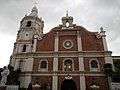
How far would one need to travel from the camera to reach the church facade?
2881cm

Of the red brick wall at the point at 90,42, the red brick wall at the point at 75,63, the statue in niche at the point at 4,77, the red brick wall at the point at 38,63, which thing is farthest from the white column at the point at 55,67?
the statue in niche at the point at 4,77

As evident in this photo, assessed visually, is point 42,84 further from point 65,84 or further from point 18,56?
point 18,56

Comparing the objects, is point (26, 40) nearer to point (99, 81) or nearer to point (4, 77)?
point (4, 77)

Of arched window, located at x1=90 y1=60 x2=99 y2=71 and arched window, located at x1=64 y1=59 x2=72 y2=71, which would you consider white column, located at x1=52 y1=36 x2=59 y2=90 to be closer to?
arched window, located at x1=64 y1=59 x2=72 y2=71

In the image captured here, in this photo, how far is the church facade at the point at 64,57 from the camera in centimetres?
2881

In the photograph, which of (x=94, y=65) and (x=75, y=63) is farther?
(x=75, y=63)

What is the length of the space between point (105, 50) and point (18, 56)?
17014 mm

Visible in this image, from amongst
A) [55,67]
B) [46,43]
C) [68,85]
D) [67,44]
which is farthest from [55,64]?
[46,43]

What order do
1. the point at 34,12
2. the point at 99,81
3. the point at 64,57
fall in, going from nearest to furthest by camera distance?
the point at 99,81 → the point at 64,57 → the point at 34,12

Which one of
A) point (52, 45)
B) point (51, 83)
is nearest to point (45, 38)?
point (52, 45)

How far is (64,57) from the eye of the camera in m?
31.0

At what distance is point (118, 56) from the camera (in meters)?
31.3

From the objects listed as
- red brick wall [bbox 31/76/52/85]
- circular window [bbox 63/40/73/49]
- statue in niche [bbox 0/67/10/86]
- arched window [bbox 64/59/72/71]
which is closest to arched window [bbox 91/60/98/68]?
arched window [bbox 64/59/72/71]

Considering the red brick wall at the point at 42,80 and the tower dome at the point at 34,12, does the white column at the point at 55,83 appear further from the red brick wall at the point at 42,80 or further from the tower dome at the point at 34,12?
the tower dome at the point at 34,12
